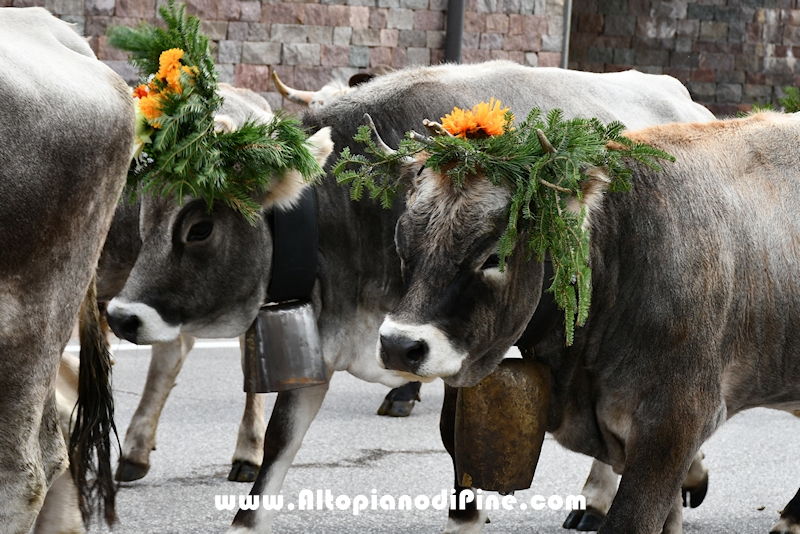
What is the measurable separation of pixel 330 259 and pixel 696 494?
5.95ft

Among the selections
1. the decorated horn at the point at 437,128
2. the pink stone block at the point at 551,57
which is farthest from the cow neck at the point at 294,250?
the pink stone block at the point at 551,57

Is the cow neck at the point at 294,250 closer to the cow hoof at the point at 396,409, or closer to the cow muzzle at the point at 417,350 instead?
the cow muzzle at the point at 417,350

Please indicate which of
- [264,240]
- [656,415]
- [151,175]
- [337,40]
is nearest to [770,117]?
[656,415]

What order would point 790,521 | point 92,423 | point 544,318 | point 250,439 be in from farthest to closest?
1. point 250,439
2. point 790,521
3. point 92,423
4. point 544,318

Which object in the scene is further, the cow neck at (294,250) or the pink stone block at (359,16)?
the pink stone block at (359,16)

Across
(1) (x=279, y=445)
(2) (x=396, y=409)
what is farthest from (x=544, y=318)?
(2) (x=396, y=409)

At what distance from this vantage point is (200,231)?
4.35m

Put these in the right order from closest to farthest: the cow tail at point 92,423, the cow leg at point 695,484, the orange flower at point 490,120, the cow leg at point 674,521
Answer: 1. the orange flower at point 490,120
2. the cow tail at point 92,423
3. the cow leg at point 674,521
4. the cow leg at point 695,484

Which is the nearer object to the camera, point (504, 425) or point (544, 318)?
point (544, 318)

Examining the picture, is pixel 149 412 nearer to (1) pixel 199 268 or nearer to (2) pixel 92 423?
(1) pixel 199 268

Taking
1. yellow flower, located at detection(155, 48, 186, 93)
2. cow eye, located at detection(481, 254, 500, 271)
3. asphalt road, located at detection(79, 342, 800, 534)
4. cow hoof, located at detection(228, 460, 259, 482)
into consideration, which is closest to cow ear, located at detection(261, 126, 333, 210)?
yellow flower, located at detection(155, 48, 186, 93)

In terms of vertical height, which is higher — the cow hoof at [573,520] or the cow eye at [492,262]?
the cow eye at [492,262]

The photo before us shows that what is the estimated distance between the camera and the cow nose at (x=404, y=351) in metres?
3.16

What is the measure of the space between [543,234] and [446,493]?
222 cm
